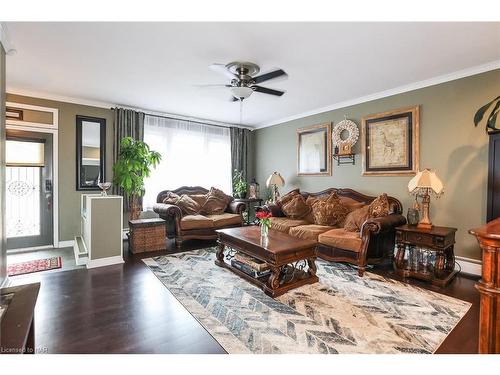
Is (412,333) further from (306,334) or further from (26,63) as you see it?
(26,63)

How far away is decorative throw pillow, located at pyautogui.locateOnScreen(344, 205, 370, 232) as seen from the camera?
12.2 ft

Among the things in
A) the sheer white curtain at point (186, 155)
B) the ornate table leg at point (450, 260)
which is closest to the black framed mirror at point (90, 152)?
the sheer white curtain at point (186, 155)

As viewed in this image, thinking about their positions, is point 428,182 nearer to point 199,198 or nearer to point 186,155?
point 199,198

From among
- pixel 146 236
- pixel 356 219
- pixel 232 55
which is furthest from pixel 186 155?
pixel 356 219

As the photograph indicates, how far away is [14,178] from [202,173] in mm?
3337

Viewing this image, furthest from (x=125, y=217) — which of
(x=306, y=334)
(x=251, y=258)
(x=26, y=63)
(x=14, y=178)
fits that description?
(x=306, y=334)

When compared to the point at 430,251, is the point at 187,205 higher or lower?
higher

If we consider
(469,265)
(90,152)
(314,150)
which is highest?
(314,150)

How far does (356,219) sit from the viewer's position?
12.5ft

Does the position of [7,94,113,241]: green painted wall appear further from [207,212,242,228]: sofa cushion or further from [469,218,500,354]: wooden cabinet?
[469,218,500,354]: wooden cabinet

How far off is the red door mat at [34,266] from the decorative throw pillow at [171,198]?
1.91 meters

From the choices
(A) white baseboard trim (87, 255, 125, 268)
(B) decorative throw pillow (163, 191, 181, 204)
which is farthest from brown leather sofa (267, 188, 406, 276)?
(A) white baseboard trim (87, 255, 125, 268)

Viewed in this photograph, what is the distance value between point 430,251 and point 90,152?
19.0 feet

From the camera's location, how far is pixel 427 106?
11.9 feet
